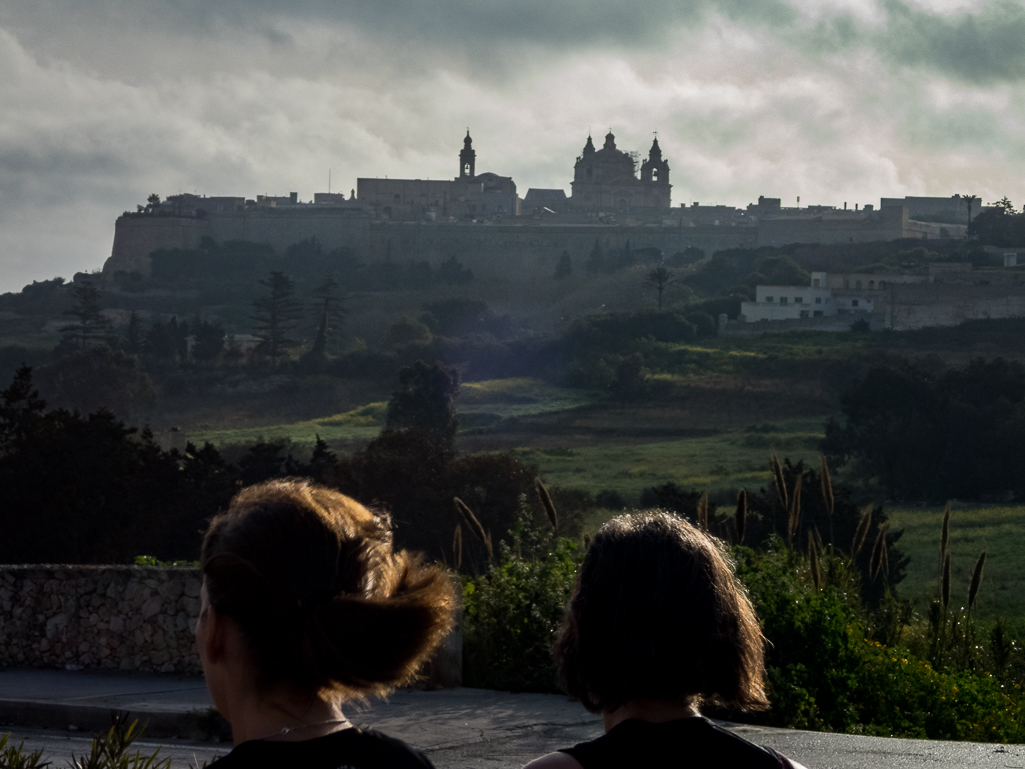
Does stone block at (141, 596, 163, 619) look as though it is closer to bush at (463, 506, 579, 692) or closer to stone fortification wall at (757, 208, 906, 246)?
bush at (463, 506, 579, 692)

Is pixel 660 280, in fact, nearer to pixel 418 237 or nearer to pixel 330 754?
pixel 418 237

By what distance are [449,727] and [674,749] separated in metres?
3.37

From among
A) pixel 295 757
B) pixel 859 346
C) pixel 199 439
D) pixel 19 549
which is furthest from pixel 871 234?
pixel 295 757

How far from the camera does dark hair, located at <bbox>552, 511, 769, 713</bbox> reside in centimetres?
146

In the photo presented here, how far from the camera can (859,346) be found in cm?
4188

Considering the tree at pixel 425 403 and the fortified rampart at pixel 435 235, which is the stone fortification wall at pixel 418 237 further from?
the tree at pixel 425 403

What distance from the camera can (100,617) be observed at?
Result: 6.09 m

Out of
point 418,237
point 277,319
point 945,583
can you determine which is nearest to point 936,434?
point 945,583

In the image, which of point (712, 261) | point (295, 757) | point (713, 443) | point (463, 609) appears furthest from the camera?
point (712, 261)

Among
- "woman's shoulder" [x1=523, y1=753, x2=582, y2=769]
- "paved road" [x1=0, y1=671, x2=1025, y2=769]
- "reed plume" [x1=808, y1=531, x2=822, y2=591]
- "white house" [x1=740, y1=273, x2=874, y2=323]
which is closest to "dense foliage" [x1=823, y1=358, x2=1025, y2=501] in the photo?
"white house" [x1=740, y1=273, x2=874, y2=323]

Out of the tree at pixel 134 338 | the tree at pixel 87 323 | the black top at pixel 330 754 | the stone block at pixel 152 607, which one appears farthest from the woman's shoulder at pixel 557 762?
the tree at pixel 87 323

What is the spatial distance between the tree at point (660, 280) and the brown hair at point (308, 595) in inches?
2086

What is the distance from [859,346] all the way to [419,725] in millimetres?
39068

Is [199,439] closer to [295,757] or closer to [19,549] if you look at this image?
[19,549]
